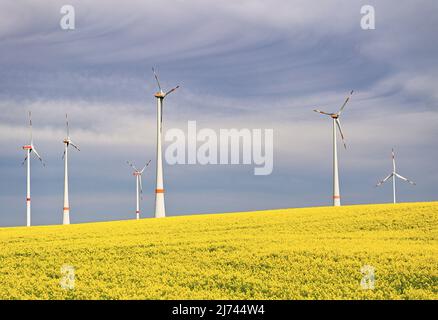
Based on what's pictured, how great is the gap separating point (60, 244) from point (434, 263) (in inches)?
803

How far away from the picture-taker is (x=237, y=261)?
73.9ft

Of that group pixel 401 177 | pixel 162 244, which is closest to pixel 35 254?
pixel 162 244

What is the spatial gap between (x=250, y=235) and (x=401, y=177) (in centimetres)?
4487

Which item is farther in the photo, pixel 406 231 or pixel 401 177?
pixel 401 177

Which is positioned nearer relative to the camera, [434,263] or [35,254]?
[434,263]

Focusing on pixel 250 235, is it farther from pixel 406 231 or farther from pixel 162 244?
pixel 406 231

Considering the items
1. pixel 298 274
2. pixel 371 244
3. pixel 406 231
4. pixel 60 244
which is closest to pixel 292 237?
pixel 371 244

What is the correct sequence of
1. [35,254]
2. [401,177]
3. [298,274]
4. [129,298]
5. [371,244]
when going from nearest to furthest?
[129,298] → [298,274] → [371,244] → [35,254] → [401,177]

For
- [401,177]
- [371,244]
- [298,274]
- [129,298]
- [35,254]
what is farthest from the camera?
[401,177]

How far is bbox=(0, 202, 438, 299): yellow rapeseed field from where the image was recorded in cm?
1823

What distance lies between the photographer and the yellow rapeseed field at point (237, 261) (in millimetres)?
18234

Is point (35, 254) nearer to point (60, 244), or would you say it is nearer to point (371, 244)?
point (60, 244)
